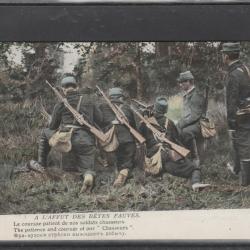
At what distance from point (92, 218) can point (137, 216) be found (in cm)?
34

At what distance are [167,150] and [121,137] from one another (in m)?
0.36

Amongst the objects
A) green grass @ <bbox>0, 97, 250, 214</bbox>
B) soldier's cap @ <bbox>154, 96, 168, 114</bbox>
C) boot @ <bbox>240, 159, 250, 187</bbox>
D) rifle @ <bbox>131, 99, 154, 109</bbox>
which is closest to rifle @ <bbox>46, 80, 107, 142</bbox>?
green grass @ <bbox>0, 97, 250, 214</bbox>

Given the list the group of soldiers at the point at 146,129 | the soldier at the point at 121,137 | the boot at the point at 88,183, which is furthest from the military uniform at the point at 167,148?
the boot at the point at 88,183

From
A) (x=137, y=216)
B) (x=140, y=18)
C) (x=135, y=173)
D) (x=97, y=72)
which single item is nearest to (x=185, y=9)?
(x=140, y=18)

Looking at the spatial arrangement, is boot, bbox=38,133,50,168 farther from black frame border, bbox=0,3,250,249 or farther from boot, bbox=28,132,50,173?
black frame border, bbox=0,3,250,249

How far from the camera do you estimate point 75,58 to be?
12.8ft

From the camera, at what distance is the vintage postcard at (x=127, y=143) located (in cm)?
392

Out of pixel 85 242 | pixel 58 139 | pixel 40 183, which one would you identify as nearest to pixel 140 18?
pixel 58 139

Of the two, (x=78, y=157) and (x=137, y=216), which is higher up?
(x=78, y=157)

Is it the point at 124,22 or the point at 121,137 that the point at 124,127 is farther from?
the point at 124,22

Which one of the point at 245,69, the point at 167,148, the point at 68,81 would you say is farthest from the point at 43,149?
the point at 245,69

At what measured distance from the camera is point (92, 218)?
3.95m

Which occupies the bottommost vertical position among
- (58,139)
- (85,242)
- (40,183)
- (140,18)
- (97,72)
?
(85,242)

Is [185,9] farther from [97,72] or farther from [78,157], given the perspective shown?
[78,157]
